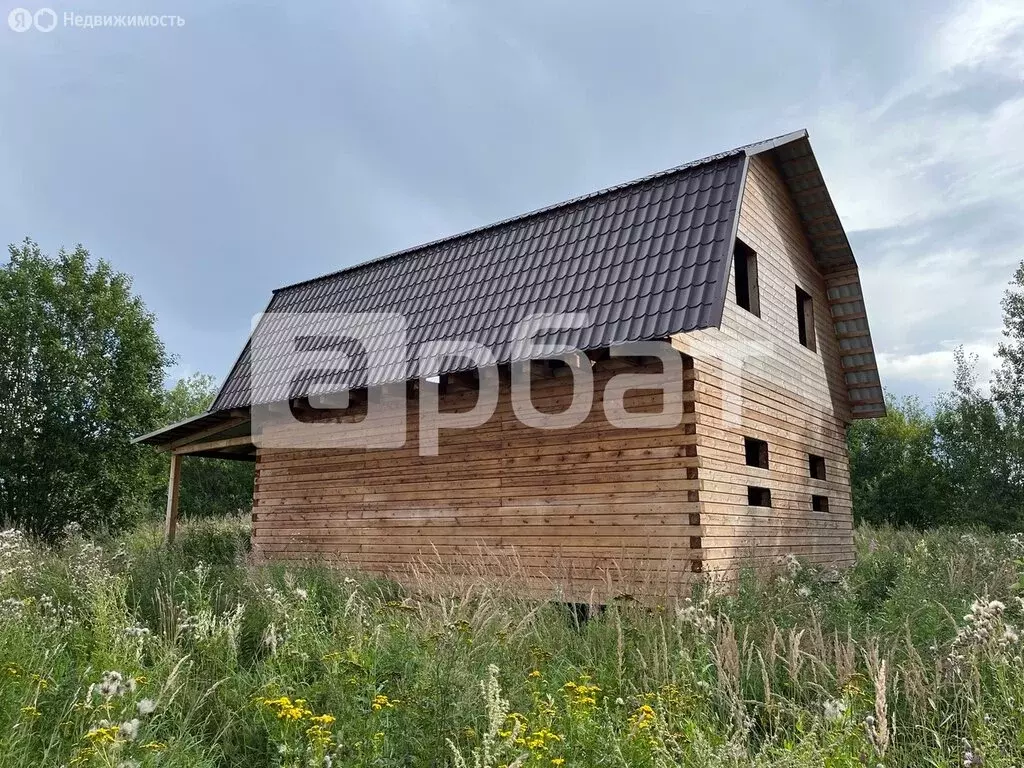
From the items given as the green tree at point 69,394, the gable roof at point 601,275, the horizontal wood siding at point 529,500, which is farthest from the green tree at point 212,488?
the horizontal wood siding at point 529,500

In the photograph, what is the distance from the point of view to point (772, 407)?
1005 cm

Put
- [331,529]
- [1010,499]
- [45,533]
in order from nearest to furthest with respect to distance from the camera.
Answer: [331,529]
[45,533]
[1010,499]

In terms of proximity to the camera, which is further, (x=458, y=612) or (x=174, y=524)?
(x=174, y=524)

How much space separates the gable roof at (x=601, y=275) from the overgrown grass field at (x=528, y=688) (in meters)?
3.15

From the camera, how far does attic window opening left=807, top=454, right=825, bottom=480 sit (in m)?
11.6

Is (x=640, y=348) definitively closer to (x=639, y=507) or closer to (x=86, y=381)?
(x=639, y=507)

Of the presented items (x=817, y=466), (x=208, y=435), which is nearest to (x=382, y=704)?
(x=817, y=466)

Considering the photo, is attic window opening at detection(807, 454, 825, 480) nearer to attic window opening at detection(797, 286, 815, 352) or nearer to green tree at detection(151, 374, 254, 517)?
attic window opening at detection(797, 286, 815, 352)

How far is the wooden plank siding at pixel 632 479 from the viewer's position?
8000 mm

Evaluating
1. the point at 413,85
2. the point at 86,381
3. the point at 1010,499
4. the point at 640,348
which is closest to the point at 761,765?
the point at 640,348

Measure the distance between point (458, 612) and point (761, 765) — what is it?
2.45 meters

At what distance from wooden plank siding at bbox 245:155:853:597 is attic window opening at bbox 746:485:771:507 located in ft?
0.43

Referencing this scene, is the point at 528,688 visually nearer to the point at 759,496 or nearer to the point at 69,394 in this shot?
the point at 759,496

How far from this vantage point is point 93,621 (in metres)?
5.50
